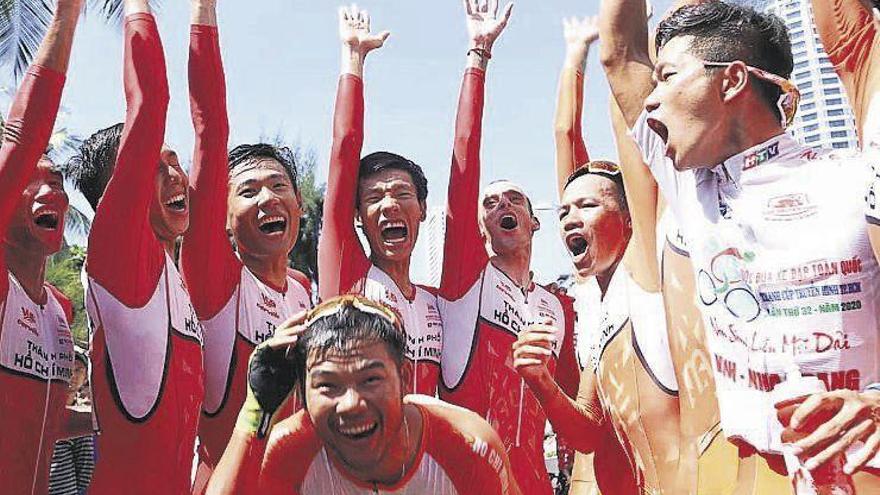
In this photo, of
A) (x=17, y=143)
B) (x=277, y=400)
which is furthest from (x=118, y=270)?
(x=277, y=400)

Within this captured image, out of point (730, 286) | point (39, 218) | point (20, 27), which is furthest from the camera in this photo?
point (20, 27)

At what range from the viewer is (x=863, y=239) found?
1845mm

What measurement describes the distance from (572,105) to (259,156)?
6.16ft

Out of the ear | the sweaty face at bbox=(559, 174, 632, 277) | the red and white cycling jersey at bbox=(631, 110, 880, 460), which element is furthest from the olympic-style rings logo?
the sweaty face at bbox=(559, 174, 632, 277)

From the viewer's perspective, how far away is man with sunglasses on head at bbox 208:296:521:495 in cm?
261

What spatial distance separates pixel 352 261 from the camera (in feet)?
14.1

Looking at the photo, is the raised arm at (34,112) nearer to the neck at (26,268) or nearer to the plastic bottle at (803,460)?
the neck at (26,268)

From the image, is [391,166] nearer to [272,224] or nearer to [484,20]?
[272,224]

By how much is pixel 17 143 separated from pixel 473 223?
7.24ft

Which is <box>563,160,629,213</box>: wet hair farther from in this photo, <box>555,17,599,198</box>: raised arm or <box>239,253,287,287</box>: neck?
<box>239,253,287,287</box>: neck

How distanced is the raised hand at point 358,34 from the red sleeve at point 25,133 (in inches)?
65.8

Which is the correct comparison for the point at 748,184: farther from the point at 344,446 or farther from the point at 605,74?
the point at 344,446

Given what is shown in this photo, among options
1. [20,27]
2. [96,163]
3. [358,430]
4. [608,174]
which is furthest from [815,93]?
[20,27]

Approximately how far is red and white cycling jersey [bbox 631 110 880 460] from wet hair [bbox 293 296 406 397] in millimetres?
985
